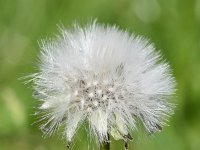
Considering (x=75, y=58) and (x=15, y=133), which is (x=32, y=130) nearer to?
(x=15, y=133)

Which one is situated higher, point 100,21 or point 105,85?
point 100,21

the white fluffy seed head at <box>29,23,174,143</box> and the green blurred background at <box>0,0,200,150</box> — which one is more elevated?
the green blurred background at <box>0,0,200,150</box>

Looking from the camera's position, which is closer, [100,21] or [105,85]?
[105,85]

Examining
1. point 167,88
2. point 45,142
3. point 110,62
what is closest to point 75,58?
point 110,62

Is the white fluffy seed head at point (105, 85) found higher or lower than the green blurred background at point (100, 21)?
lower

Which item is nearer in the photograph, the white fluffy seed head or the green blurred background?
the white fluffy seed head
